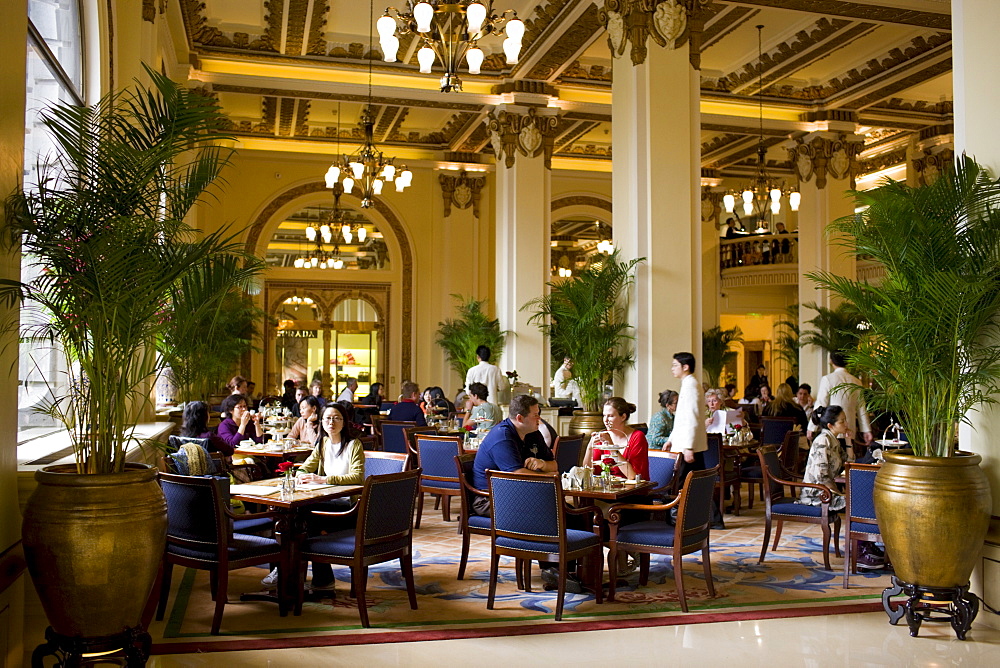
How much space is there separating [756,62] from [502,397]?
23.6 ft

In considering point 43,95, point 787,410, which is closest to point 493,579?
point 43,95

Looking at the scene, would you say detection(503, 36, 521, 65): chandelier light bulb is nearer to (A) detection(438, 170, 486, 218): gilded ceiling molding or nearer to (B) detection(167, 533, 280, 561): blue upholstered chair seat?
(B) detection(167, 533, 280, 561): blue upholstered chair seat

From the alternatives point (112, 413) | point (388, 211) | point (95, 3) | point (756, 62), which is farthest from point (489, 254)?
point (112, 413)

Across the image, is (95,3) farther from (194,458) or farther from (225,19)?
(225,19)

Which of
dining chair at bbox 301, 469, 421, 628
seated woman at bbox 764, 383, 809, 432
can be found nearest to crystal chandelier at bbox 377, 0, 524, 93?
dining chair at bbox 301, 469, 421, 628

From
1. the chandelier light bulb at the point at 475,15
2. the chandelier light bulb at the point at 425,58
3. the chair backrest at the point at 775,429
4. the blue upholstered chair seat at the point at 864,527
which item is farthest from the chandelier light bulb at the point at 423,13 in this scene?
the chair backrest at the point at 775,429

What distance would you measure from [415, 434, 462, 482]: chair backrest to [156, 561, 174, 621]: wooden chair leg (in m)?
3.42

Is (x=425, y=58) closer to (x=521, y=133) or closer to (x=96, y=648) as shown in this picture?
(x=96, y=648)

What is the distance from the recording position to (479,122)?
59.0ft

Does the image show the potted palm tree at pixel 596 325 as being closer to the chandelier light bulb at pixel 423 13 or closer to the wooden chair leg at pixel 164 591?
the chandelier light bulb at pixel 423 13

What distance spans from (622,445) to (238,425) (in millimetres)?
4806

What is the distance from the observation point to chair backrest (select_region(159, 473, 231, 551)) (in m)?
5.43

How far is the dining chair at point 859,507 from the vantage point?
6.54 m

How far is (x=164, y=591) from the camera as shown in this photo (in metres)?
5.84
